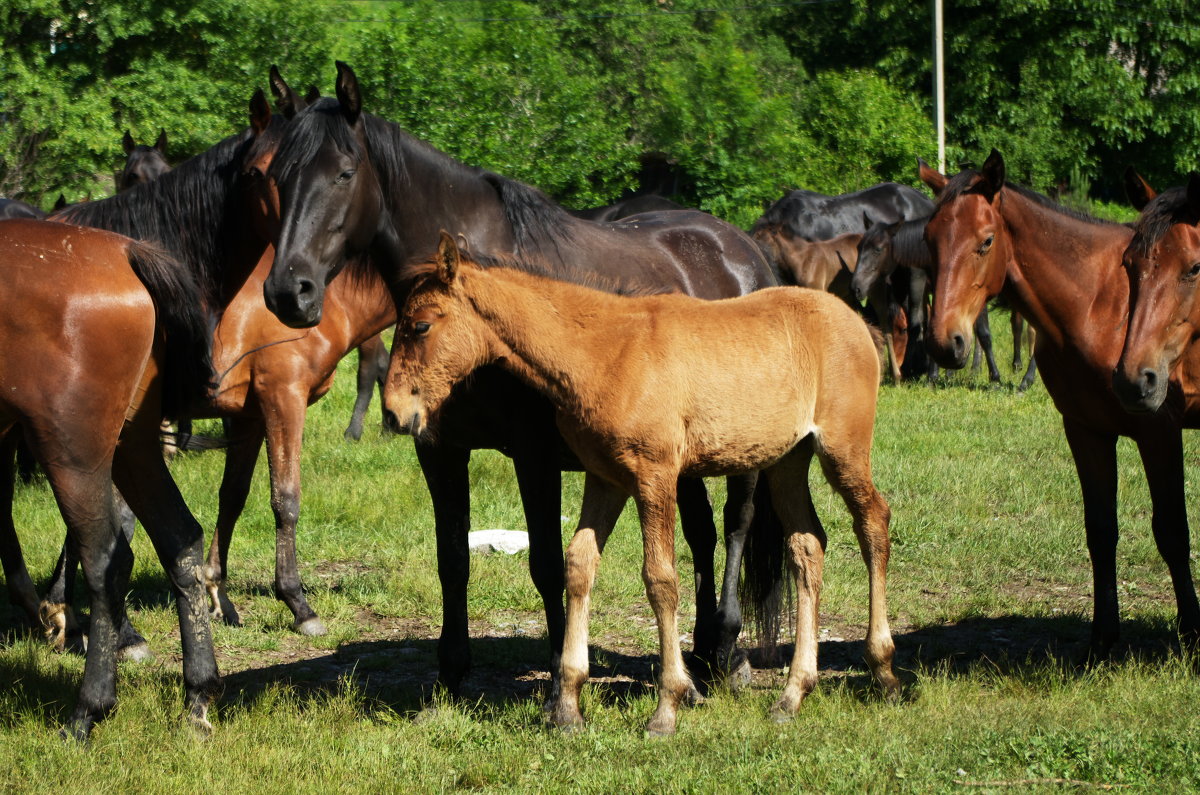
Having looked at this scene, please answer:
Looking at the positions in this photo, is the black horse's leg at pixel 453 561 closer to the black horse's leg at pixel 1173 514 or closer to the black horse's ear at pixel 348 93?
the black horse's ear at pixel 348 93

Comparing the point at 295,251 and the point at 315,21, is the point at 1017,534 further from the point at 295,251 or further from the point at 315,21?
the point at 315,21

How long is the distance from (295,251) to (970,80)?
100ft

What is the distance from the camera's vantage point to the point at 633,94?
3556cm

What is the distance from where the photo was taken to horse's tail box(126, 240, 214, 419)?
4.77 m

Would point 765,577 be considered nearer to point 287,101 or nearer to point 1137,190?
point 1137,190

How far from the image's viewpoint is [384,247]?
15.8ft

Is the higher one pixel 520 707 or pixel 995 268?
pixel 995 268

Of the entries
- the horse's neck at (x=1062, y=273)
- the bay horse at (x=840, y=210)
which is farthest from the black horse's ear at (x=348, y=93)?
the bay horse at (x=840, y=210)

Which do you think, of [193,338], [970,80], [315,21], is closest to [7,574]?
[193,338]

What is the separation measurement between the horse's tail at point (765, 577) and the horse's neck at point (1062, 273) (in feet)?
5.27

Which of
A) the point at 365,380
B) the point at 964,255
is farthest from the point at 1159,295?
the point at 365,380

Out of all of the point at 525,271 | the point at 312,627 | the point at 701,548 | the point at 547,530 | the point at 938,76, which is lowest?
the point at 312,627

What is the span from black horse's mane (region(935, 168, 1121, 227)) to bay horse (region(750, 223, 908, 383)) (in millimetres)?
9574

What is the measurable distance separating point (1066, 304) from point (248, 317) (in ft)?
15.0
